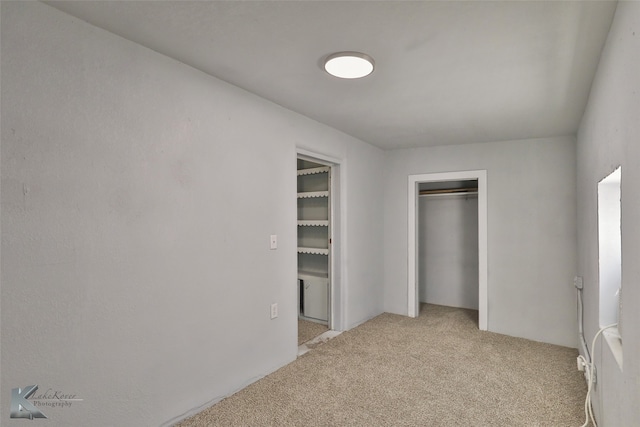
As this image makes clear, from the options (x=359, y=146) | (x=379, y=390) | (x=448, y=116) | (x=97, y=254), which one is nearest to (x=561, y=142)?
(x=448, y=116)

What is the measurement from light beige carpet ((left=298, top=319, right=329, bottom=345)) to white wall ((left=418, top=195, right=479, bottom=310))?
1.99 metres

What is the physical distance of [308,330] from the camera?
4.00 m

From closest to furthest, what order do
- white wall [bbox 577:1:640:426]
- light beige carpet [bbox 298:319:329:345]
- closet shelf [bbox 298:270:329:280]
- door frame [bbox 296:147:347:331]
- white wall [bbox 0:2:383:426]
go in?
white wall [bbox 577:1:640:426], white wall [bbox 0:2:383:426], light beige carpet [bbox 298:319:329:345], door frame [bbox 296:147:347:331], closet shelf [bbox 298:270:329:280]

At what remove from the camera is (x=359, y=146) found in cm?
425

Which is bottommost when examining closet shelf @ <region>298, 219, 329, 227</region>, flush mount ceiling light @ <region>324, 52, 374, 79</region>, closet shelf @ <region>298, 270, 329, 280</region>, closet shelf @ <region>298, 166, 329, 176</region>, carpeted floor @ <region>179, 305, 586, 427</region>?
carpeted floor @ <region>179, 305, 586, 427</region>

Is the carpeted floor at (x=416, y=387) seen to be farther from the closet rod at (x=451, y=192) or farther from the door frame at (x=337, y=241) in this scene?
the closet rod at (x=451, y=192)

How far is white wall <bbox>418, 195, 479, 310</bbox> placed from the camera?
4.98 metres

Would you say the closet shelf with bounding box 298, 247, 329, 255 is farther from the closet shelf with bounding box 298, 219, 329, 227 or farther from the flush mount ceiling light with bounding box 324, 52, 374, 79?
the flush mount ceiling light with bounding box 324, 52, 374, 79

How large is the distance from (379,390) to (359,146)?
2.71 m

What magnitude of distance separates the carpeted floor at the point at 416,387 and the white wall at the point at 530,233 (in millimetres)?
303

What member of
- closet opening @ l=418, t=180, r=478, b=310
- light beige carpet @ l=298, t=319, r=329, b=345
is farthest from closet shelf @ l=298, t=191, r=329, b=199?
closet opening @ l=418, t=180, r=478, b=310

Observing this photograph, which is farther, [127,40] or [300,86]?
[300,86]

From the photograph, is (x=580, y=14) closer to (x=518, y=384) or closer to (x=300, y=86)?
(x=300, y=86)

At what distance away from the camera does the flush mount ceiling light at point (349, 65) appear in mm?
2006
